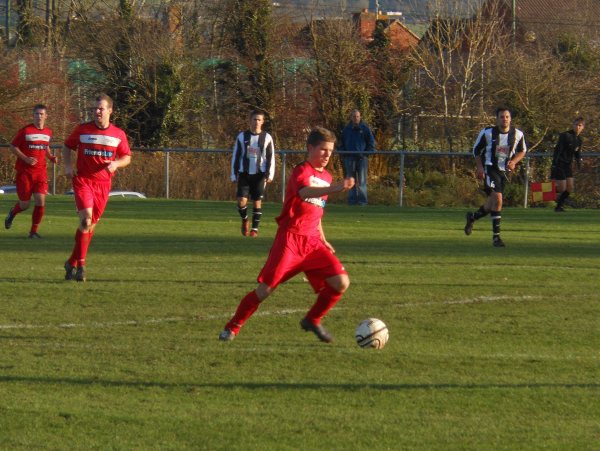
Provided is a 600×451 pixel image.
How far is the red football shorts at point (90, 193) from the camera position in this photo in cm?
1237

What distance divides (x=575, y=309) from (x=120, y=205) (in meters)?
16.2

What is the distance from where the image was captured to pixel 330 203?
27891 millimetres

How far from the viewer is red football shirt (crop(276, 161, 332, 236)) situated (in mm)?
8523

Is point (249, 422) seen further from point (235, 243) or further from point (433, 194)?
point (433, 194)

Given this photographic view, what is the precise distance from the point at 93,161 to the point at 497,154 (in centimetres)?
686

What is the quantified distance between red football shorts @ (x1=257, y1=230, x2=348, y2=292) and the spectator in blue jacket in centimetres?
1826

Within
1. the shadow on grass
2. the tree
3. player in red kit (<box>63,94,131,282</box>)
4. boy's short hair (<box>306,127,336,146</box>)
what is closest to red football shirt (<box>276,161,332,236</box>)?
boy's short hair (<box>306,127,336,146</box>)

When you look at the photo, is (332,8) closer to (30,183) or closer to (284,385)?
(30,183)

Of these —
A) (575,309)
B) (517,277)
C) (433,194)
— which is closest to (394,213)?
(433,194)

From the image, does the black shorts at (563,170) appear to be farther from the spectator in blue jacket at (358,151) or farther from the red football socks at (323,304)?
the red football socks at (323,304)

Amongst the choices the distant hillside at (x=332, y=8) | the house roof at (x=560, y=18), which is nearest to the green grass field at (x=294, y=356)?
the distant hillside at (x=332, y=8)

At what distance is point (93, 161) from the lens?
12516 mm

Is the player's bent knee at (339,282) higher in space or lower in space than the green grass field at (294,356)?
higher

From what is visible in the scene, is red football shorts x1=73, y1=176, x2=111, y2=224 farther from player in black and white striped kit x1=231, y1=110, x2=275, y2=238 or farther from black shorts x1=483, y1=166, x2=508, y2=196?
black shorts x1=483, y1=166, x2=508, y2=196
